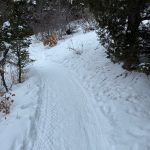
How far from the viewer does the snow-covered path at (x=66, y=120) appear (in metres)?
5.55

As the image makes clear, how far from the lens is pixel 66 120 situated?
6609mm

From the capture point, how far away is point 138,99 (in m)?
7.05

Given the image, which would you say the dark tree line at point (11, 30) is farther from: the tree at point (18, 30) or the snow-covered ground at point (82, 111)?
the snow-covered ground at point (82, 111)

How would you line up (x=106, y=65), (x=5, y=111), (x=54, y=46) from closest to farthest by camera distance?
1. (x=5, y=111)
2. (x=106, y=65)
3. (x=54, y=46)

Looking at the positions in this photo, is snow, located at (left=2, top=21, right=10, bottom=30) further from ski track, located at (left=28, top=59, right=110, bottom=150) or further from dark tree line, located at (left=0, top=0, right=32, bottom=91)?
ski track, located at (left=28, top=59, right=110, bottom=150)

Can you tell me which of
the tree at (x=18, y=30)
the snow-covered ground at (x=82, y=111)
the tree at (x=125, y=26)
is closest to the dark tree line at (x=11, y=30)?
the tree at (x=18, y=30)

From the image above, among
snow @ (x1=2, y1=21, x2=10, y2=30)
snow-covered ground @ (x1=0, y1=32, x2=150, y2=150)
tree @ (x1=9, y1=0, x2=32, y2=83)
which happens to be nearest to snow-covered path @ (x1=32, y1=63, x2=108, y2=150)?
snow-covered ground @ (x1=0, y1=32, x2=150, y2=150)

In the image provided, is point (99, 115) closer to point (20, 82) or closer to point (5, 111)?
point (5, 111)

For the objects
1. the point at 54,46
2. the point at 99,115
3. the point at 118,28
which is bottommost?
the point at 54,46

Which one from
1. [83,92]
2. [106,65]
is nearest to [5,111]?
[83,92]

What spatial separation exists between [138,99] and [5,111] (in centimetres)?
344

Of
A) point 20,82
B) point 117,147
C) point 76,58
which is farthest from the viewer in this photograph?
point 76,58

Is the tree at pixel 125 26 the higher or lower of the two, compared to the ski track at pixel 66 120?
higher

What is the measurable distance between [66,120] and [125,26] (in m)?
3.23
